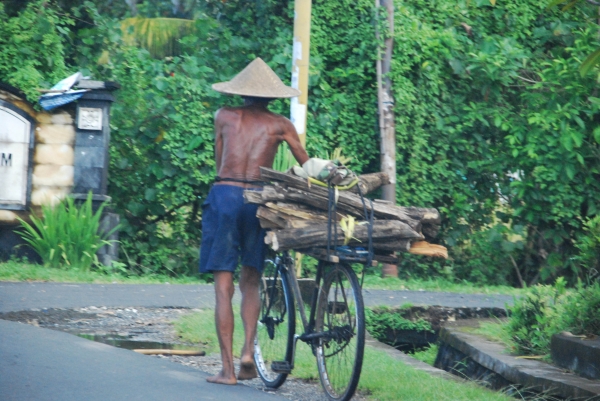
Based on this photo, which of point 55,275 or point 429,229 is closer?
point 429,229

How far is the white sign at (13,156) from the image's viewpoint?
441 inches

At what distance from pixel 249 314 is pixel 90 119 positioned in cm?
630

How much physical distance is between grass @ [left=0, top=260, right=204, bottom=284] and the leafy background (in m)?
1.50

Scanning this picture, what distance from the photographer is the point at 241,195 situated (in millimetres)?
5562

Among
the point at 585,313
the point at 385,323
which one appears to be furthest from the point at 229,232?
the point at 385,323

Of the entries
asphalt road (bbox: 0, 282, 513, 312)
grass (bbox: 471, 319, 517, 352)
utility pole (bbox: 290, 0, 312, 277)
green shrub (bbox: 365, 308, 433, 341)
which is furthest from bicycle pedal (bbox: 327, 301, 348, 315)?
utility pole (bbox: 290, 0, 312, 277)

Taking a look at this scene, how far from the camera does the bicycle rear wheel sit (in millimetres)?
4844

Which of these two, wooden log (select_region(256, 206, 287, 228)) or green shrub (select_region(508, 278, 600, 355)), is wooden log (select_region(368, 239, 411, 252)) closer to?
wooden log (select_region(256, 206, 287, 228))

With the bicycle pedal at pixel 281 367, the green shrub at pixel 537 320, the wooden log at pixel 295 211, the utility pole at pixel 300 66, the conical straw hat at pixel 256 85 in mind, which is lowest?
the bicycle pedal at pixel 281 367

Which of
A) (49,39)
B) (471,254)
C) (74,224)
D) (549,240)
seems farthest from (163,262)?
(549,240)

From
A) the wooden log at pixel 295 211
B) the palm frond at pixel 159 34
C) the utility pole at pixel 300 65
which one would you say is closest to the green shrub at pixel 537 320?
the wooden log at pixel 295 211

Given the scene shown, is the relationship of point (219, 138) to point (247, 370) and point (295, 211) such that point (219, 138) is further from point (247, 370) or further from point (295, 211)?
point (247, 370)

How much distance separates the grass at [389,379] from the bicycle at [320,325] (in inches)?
11.8

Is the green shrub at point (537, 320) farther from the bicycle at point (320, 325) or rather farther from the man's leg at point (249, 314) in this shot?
the man's leg at point (249, 314)
